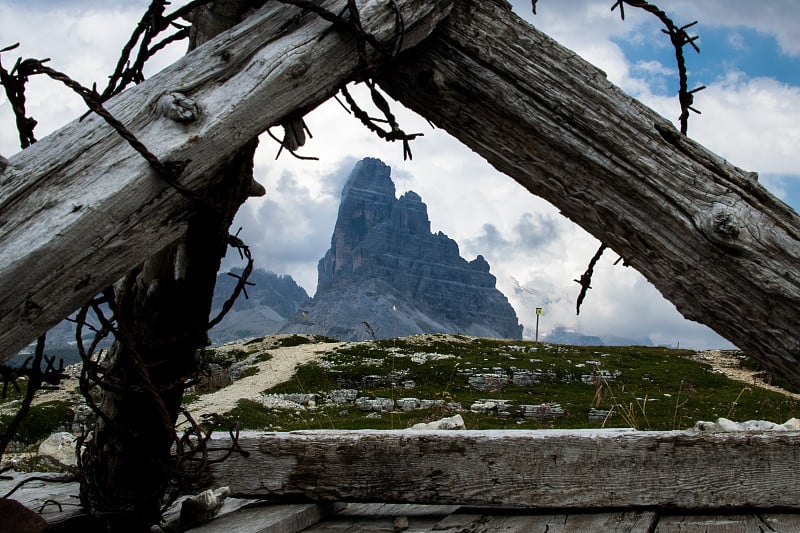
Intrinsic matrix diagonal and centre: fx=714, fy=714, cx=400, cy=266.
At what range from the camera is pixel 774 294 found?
243 cm

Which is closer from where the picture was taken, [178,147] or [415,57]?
[178,147]

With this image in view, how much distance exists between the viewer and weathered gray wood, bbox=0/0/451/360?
80.1 inches

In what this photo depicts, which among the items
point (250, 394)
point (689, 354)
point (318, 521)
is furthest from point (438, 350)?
point (318, 521)

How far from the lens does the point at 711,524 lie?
3607 millimetres

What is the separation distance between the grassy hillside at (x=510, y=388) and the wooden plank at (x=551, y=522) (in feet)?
23.8

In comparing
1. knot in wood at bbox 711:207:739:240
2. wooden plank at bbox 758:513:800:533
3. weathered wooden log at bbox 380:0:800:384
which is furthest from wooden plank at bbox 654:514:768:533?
knot in wood at bbox 711:207:739:240

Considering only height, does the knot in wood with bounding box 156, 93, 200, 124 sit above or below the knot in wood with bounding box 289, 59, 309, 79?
below

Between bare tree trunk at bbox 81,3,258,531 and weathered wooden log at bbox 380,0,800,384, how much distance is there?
96 centimetres

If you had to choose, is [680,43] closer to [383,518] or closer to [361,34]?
[361,34]

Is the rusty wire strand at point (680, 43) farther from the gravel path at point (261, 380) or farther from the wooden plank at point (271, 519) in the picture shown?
the gravel path at point (261, 380)

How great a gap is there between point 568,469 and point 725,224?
5.98ft

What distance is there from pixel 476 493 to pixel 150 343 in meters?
1.87

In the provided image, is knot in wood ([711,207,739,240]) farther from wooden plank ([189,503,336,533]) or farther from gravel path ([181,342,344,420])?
gravel path ([181,342,344,420])

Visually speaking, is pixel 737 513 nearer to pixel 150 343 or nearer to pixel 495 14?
pixel 495 14
